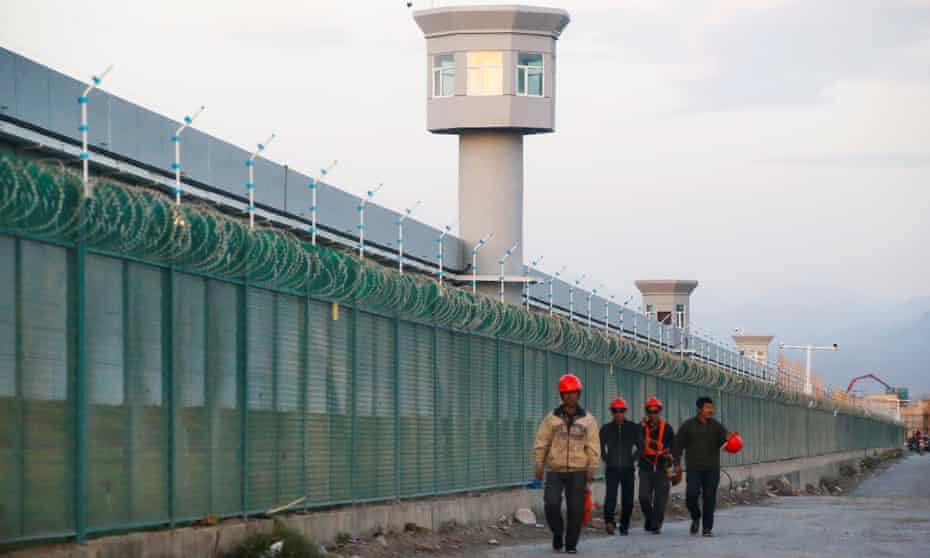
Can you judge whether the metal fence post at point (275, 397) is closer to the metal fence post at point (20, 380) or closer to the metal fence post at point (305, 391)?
the metal fence post at point (305, 391)

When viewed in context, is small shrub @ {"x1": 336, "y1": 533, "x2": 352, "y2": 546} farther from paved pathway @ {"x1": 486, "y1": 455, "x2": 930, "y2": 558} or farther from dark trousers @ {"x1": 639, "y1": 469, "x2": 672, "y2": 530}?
dark trousers @ {"x1": 639, "y1": 469, "x2": 672, "y2": 530}

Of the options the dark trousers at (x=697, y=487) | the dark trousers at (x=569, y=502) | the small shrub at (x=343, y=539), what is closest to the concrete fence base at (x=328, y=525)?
the small shrub at (x=343, y=539)

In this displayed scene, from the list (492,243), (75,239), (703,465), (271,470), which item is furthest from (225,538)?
(492,243)

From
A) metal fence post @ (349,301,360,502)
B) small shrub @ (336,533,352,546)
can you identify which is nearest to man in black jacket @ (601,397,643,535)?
metal fence post @ (349,301,360,502)

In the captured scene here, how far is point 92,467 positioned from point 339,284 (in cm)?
489

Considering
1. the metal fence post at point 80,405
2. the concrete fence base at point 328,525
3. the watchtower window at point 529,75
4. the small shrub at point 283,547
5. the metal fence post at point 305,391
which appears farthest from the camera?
the watchtower window at point 529,75

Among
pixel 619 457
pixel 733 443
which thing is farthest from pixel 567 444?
pixel 733 443

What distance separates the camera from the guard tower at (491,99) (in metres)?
41.3

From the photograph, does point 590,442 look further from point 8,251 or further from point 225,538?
point 8,251

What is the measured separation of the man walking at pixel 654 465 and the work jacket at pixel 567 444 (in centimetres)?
414

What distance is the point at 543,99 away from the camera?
4184cm

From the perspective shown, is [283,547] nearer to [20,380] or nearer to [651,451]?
[20,380]

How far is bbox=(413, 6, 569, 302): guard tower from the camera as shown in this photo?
41.3 metres

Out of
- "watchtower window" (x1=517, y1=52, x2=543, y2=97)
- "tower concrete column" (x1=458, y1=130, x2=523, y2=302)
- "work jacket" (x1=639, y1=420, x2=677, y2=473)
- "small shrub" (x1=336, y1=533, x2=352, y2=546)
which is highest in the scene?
"watchtower window" (x1=517, y1=52, x2=543, y2=97)
